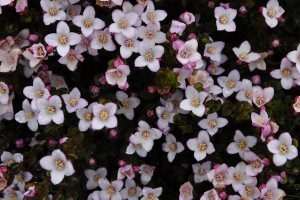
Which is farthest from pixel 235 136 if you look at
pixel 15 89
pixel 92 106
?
pixel 15 89

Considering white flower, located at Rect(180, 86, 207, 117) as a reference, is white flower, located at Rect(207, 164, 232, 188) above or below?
below

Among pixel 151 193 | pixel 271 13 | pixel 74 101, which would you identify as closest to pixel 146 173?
pixel 151 193

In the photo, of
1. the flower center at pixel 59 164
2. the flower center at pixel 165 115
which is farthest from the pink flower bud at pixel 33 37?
Answer: the flower center at pixel 165 115

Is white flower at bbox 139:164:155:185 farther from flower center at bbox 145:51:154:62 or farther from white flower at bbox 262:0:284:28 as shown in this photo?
white flower at bbox 262:0:284:28

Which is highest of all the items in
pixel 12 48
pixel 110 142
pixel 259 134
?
pixel 12 48

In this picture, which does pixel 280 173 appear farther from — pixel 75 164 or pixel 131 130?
pixel 75 164

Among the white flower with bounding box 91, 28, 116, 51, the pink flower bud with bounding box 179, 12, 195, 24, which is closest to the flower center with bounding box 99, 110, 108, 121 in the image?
the white flower with bounding box 91, 28, 116, 51
